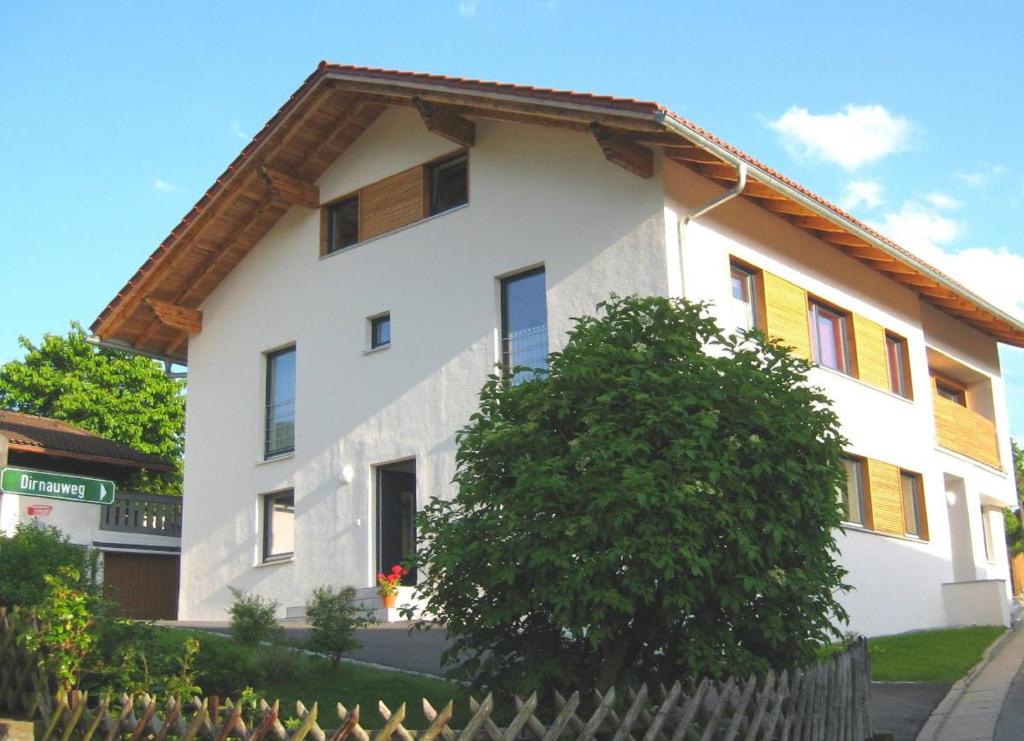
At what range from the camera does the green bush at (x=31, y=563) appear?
1355cm

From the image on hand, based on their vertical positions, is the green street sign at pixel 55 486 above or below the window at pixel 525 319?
below

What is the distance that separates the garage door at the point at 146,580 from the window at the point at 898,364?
15578 mm

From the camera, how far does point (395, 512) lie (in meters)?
20.4

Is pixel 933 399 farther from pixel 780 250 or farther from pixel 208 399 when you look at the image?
pixel 208 399

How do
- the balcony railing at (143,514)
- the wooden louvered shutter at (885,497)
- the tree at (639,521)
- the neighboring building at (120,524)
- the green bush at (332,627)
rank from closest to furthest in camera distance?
the tree at (639,521)
the green bush at (332,627)
the wooden louvered shutter at (885,497)
the neighboring building at (120,524)
the balcony railing at (143,514)

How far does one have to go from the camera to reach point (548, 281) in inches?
722

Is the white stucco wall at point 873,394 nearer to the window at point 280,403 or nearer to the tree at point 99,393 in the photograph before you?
the window at point 280,403

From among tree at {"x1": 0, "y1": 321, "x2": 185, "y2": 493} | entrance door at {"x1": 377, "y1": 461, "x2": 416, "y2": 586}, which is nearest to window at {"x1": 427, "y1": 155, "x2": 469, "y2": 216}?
entrance door at {"x1": 377, "y1": 461, "x2": 416, "y2": 586}

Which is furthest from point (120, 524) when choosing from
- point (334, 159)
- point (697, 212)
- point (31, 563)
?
point (697, 212)

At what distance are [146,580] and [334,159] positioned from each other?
10.5 metres

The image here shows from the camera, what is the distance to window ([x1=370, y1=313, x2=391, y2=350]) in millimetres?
20781

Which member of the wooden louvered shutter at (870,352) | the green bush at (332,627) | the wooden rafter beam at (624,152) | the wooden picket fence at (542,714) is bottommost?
the wooden picket fence at (542,714)

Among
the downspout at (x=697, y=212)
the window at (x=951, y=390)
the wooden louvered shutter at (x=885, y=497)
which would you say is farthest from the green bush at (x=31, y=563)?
the window at (x=951, y=390)

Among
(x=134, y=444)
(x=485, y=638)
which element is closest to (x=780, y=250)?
(x=485, y=638)
